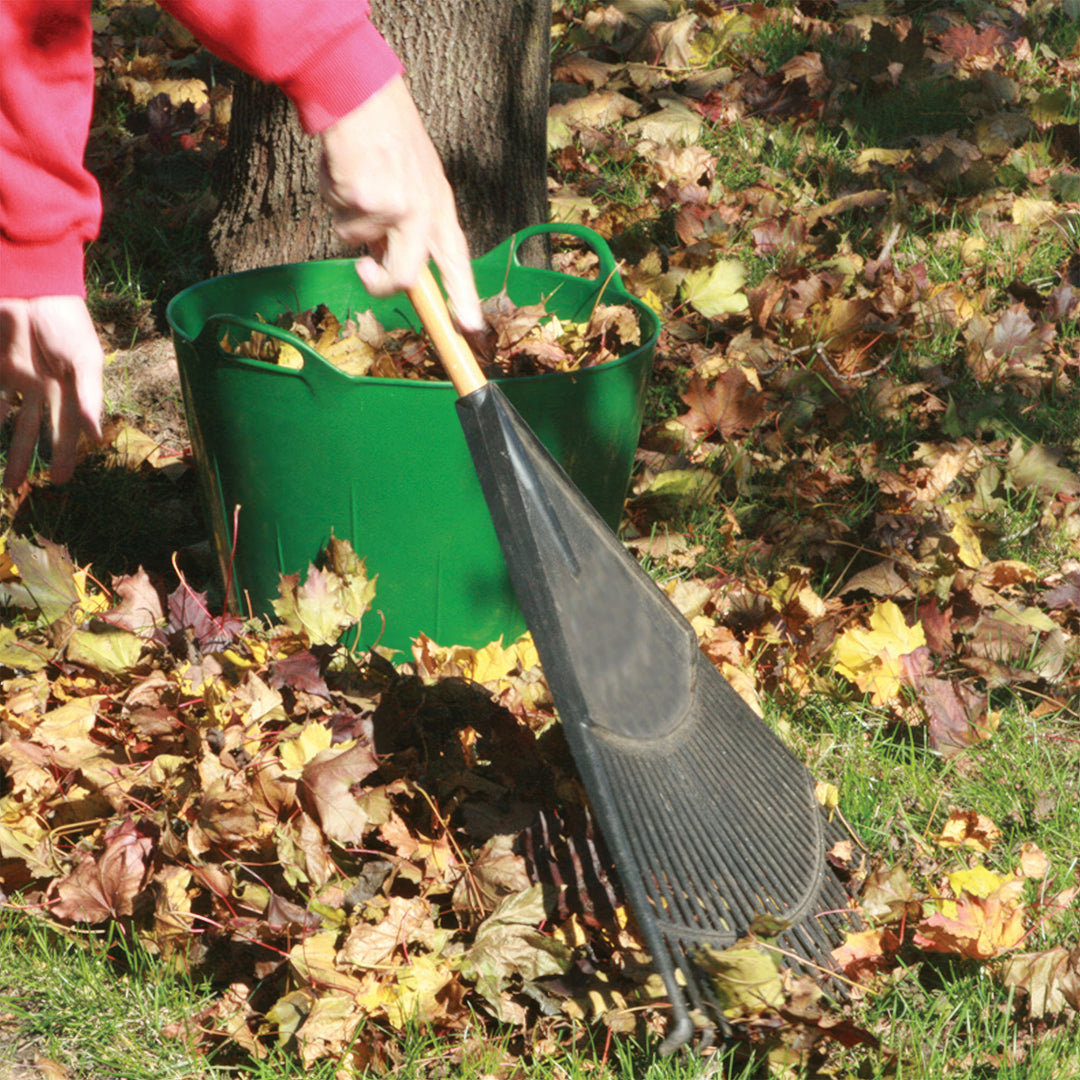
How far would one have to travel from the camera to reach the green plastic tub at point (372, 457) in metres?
1.83

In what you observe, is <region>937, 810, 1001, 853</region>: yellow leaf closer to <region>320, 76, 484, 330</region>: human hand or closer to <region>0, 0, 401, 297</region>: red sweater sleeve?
<region>320, 76, 484, 330</region>: human hand

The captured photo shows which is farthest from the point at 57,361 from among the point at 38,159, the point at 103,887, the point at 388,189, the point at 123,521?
the point at 123,521

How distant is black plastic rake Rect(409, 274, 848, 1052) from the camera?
1396 mm

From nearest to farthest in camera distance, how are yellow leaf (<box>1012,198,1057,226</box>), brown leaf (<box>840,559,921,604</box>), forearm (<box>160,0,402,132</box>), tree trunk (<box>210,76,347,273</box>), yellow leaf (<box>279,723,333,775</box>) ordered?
forearm (<box>160,0,402,132</box>) → yellow leaf (<box>279,723,333,775</box>) → brown leaf (<box>840,559,921,604</box>) → tree trunk (<box>210,76,347,273</box>) → yellow leaf (<box>1012,198,1057,226</box>)

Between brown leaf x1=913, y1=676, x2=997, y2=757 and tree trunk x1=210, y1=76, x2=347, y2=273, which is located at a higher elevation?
tree trunk x1=210, y1=76, x2=347, y2=273

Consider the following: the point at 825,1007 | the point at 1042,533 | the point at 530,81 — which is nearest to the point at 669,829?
the point at 825,1007

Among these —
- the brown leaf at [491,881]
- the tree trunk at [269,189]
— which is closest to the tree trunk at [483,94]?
the tree trunk at [269,189]

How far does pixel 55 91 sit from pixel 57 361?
0.32 metres

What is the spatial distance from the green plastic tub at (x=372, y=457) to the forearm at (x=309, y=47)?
463mm

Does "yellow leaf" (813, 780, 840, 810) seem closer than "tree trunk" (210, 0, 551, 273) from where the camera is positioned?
Yes

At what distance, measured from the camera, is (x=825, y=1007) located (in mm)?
1466

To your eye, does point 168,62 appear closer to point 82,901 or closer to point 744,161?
point 744,161

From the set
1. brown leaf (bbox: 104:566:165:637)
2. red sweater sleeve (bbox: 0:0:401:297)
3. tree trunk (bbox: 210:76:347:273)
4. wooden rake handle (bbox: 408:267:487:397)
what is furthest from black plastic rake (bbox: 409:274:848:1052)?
tree trunk (bbox: 210:76:347:273)

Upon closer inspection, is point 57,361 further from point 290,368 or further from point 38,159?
point 290,368
